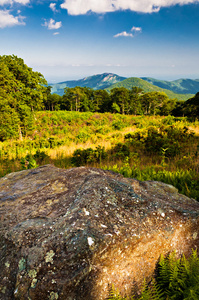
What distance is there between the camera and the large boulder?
1263mm

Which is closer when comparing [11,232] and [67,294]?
[67,294]

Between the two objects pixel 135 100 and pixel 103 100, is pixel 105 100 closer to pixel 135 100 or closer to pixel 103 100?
pixel 103 100

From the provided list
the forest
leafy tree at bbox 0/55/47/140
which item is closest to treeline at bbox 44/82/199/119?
the forest

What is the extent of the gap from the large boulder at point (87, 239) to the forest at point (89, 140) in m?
0.21

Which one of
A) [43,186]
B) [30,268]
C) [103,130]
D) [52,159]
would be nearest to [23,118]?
[103,130]

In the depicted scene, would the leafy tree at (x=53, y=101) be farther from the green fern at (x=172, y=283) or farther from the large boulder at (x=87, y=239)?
the green fern at (x=172, y=283)

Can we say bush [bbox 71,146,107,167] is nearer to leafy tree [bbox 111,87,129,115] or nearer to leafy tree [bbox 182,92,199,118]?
leafy tree [bbox 182,92,199,118]

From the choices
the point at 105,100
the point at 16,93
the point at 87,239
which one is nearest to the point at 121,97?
the point at 105,100

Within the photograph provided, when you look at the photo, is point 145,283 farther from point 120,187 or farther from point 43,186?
point 43,186

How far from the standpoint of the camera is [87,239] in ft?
4.61

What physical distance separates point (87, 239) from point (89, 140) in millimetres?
12455

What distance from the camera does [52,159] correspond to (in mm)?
7754

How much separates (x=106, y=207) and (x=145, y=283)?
0.72m

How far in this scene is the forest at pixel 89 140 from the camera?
5121 millimetres
